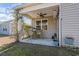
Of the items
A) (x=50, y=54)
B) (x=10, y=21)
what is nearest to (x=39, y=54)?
(x=50, y=54)

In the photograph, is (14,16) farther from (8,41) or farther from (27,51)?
(27,51)

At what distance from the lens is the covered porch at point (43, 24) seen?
7.14m

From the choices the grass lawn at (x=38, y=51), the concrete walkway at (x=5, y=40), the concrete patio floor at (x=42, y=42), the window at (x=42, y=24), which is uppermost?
the window at (x=42, y=24)

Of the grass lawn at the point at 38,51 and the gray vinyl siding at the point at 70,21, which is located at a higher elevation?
the gray vinyl siding at the point at 70,21

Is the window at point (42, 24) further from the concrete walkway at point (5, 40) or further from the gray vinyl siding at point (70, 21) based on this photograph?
the concrete walkway at point (5, 40)

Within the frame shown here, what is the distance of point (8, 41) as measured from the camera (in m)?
6.26

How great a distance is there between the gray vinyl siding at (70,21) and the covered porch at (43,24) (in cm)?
36

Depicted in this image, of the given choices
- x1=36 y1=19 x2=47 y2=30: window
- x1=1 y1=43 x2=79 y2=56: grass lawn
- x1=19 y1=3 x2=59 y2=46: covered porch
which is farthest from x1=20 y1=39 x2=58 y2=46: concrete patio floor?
x1=36 y1=19 x2=47 y2=30: window

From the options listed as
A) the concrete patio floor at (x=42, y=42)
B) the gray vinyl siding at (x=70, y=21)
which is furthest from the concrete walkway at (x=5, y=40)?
the gray vinyl siding at (x=70, y=21)

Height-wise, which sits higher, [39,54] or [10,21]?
[10,21]

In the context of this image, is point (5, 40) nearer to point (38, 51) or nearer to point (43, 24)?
point (38, 51)

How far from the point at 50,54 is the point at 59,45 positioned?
0.99 metres

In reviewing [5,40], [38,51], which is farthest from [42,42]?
[5,40]

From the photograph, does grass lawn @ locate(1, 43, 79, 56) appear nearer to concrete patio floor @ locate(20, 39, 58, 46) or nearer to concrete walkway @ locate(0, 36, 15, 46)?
concrete walkway @ locate(0, 36, 15, 46)
